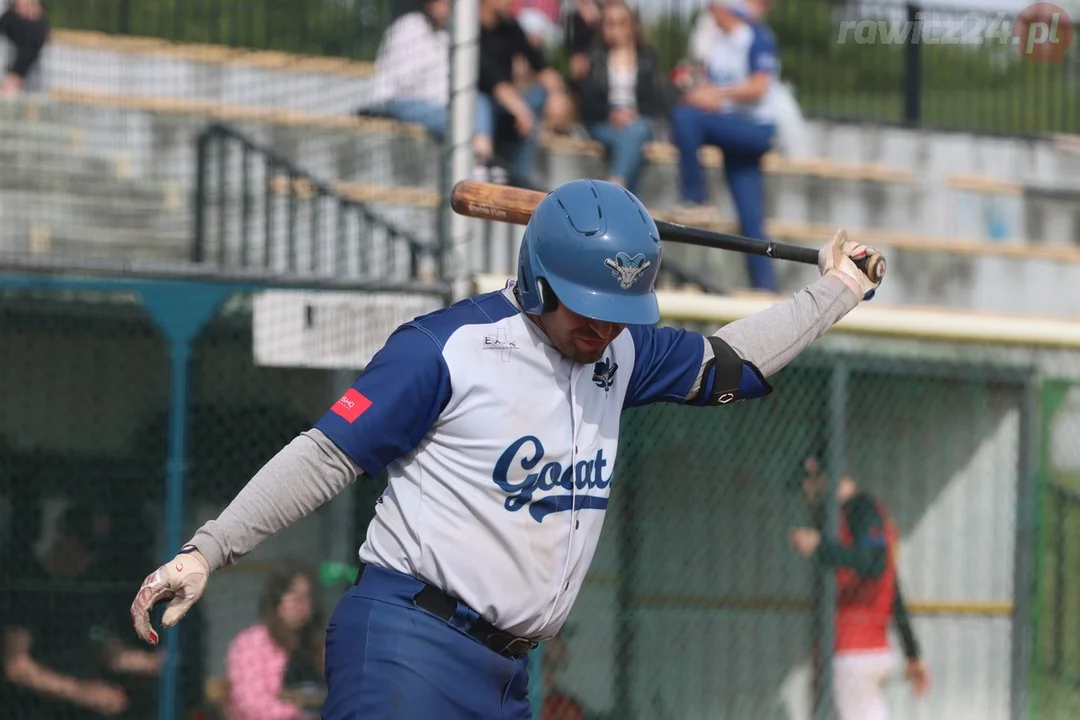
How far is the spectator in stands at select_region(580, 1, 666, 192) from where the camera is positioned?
931cm

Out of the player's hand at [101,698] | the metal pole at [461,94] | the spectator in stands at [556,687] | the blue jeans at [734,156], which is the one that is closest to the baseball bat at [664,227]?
the metal pole at [461,94]

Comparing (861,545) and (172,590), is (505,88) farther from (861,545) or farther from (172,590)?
(172,590)

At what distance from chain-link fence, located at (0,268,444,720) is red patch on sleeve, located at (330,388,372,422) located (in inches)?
84.0

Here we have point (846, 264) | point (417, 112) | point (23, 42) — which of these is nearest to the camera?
point (846, 264)

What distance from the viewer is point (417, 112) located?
7387 mm

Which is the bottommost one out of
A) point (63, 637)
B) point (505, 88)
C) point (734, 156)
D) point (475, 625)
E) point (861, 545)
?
point (63, 637)

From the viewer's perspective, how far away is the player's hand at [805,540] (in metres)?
6.73

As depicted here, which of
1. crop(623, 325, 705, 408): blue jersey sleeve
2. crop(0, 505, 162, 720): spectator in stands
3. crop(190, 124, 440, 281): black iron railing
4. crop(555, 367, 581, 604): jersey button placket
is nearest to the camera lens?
crop(555, 367, 581, 604): jersey button placket

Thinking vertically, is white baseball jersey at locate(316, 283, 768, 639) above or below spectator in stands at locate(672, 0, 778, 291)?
below

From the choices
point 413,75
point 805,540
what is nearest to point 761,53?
point 413,75

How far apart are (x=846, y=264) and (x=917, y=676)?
3404 mm

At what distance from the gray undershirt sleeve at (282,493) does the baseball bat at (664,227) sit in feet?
3.07

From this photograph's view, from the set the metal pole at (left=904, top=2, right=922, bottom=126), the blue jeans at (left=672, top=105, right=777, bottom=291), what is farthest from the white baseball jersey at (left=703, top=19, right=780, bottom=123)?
the metal pole at (left=904, top=2, right=922, bottom=126)

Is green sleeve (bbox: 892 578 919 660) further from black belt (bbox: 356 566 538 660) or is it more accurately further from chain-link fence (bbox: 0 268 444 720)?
black belt (bbox: 356 566 538 660)
